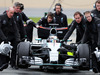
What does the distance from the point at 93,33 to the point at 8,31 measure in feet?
8.22

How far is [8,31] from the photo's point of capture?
11078 millimetres

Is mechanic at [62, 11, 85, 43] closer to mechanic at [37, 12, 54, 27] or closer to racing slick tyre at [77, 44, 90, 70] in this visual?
mechanic at [37, 12, 54, 27]

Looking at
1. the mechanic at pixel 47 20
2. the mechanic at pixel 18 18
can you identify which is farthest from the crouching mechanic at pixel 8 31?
the mechanic at pixel 47 20

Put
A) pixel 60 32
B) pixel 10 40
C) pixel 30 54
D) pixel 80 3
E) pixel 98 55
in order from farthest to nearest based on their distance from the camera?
pixel 80 3
pixel 60 32
pixel 10 40
pixel 30 54
pixel 98 55

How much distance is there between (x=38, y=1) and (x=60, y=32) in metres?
34.5

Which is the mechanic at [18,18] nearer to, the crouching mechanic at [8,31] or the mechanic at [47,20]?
the mechanic at [47,20]

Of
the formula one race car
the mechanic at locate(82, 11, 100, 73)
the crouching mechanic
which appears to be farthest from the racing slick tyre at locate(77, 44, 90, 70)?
the crouching mechanic

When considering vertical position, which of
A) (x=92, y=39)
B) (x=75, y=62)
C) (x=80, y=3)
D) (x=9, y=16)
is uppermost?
(x=80, y=3)

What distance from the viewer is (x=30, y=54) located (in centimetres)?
1037

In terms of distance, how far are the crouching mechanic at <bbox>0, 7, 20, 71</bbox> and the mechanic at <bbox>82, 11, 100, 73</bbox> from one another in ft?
6.89

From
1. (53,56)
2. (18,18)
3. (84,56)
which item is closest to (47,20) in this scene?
(18,18)

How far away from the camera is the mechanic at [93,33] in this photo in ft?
33.3

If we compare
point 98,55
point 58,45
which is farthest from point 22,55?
point 98,55

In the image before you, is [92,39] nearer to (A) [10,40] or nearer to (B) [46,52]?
(B) [46,52]
